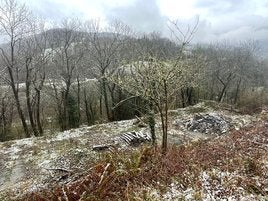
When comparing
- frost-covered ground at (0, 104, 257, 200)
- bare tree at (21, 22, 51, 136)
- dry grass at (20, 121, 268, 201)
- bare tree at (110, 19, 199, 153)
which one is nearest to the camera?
dry grass at (20, 121, 268, 201)

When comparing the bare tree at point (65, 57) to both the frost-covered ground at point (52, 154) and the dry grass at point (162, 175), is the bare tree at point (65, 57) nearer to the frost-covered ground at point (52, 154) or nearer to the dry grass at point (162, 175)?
the frost-covered ground at point (52, 154)

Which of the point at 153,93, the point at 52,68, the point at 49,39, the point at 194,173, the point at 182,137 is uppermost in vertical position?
the point at 49,39

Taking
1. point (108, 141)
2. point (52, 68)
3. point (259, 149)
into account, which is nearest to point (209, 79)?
point (52, 68)

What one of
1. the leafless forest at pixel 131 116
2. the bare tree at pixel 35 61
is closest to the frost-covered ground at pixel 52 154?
the leafless forest at pixel 131 116

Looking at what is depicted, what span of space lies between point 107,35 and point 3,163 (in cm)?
2334

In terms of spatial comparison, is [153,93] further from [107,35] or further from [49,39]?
[107,35]

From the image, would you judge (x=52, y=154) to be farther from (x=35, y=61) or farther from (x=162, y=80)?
(x=35, y=61)

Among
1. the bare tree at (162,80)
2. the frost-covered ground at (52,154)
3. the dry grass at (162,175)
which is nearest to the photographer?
the dry grass at (162,175)

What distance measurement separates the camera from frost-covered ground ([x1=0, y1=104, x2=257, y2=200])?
1319 centimetres

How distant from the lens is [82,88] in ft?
144

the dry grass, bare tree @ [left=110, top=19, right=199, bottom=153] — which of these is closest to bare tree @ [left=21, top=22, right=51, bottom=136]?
bare tree @ [left=110, top=19, right=199, bottom=153]

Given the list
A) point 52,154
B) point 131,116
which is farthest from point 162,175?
point 131,116

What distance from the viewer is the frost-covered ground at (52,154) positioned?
1319 cm

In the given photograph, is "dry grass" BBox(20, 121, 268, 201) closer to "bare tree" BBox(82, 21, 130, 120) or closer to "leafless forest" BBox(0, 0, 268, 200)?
"leafless forest" BBox(0, 0, 268, 200)
